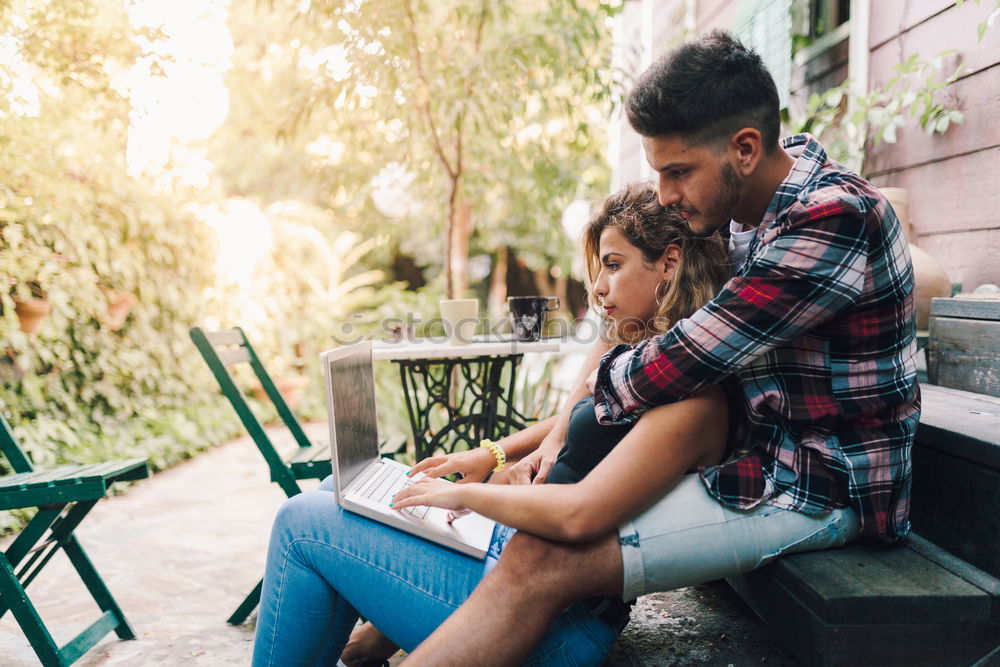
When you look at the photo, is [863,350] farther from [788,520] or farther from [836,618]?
[836,618]

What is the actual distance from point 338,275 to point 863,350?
6.66 m

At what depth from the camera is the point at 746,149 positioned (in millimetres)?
1302

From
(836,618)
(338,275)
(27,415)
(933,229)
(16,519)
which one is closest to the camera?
(836,618)

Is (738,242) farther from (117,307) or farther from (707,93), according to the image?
(117,307)

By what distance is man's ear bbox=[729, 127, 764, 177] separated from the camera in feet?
4.21

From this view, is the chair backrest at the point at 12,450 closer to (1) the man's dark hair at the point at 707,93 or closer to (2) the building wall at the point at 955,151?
(1) the man's dark hair at the point at 707,93

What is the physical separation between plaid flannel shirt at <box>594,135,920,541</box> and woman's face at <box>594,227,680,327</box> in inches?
11.9

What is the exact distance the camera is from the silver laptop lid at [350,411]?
4.81ft

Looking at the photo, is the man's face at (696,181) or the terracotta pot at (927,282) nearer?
the man's face at (696,181)

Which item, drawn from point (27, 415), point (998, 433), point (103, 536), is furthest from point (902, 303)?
point (27, 415)

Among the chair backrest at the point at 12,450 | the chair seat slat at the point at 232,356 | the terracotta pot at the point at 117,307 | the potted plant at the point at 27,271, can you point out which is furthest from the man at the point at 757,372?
the terracotta pot at the point at 117,307

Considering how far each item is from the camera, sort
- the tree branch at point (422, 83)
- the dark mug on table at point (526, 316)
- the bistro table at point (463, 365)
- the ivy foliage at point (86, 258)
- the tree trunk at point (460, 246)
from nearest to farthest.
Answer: the bistro table at point (463, 365)
the dark mug on table at point (526, 316)
the ivy foliage at point (86, 258)
the tree branch at point (422, 83)
the tree trunk at point (460, 246)

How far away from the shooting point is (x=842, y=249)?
114 cm

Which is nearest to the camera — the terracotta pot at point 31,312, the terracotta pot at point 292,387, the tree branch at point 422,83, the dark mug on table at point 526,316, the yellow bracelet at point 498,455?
the yellow bracelet at point 498,455
